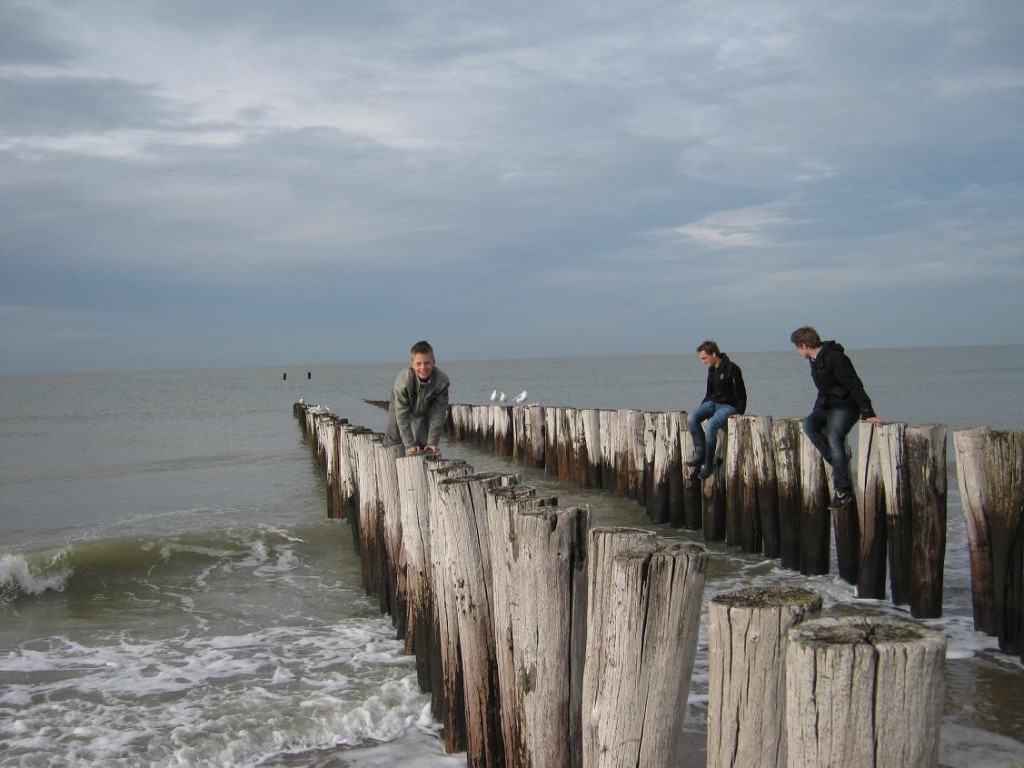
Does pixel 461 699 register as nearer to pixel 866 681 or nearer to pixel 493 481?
pixel 493 481

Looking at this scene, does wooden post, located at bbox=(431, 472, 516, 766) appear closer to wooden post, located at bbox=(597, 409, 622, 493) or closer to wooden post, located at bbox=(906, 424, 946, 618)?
wooden post, located at bbox=(906, 424, 946, 618)

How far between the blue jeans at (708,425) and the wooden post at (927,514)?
11.8 ft

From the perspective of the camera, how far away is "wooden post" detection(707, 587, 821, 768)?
110 inches

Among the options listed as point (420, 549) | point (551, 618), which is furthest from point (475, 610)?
point (420, 549)

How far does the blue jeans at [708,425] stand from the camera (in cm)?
1059

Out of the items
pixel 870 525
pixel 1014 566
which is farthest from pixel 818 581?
pixel 1014 566

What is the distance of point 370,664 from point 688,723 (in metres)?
2.54

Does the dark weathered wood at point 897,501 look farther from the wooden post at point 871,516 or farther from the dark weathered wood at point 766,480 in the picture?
the dark weathered wood at point 766,480

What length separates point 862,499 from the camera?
759 cm

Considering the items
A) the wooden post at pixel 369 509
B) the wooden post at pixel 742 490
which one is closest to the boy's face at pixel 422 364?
the wooden post at pixel 369 509

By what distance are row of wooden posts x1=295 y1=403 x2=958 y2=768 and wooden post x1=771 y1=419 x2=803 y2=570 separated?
4551mm

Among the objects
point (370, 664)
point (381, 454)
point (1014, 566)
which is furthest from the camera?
point (381, 454)

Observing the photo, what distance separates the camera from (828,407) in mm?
8391

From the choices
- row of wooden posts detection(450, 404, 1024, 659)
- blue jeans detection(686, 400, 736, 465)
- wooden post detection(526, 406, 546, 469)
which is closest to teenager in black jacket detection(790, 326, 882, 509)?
row of wooden posts detection(450, 404, 1024, 659)
